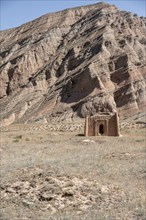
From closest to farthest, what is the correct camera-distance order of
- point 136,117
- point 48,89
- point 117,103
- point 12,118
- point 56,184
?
point 56,184 < point 136,117 < point 117,103 < point 12,118 < point 48,89

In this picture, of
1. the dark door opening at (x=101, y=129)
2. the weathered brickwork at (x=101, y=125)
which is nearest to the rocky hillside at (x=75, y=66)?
the weathered brickwork at (x=101, y=125)

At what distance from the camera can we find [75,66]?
6569cm

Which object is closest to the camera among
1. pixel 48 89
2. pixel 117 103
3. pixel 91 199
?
pixel 91 199

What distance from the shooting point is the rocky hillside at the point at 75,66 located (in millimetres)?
54438

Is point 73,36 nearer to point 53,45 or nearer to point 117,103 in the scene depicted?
point 53,45

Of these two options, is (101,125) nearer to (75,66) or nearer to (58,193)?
(58,193)

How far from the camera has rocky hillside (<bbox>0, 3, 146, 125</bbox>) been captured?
54.4 m

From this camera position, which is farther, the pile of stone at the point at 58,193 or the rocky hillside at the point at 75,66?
the rocky hillside at the point at 75,66

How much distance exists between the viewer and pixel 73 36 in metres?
75.7

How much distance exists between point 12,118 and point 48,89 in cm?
860

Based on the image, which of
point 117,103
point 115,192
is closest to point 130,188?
point 115,192

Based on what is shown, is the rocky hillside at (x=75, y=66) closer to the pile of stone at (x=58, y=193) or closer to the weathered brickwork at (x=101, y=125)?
the weathered brickwork at (x=101, y=125)

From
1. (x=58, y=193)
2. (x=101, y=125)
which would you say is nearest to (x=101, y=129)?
(x=101, y=125)

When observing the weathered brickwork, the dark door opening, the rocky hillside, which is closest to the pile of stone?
the weathered brickwork
